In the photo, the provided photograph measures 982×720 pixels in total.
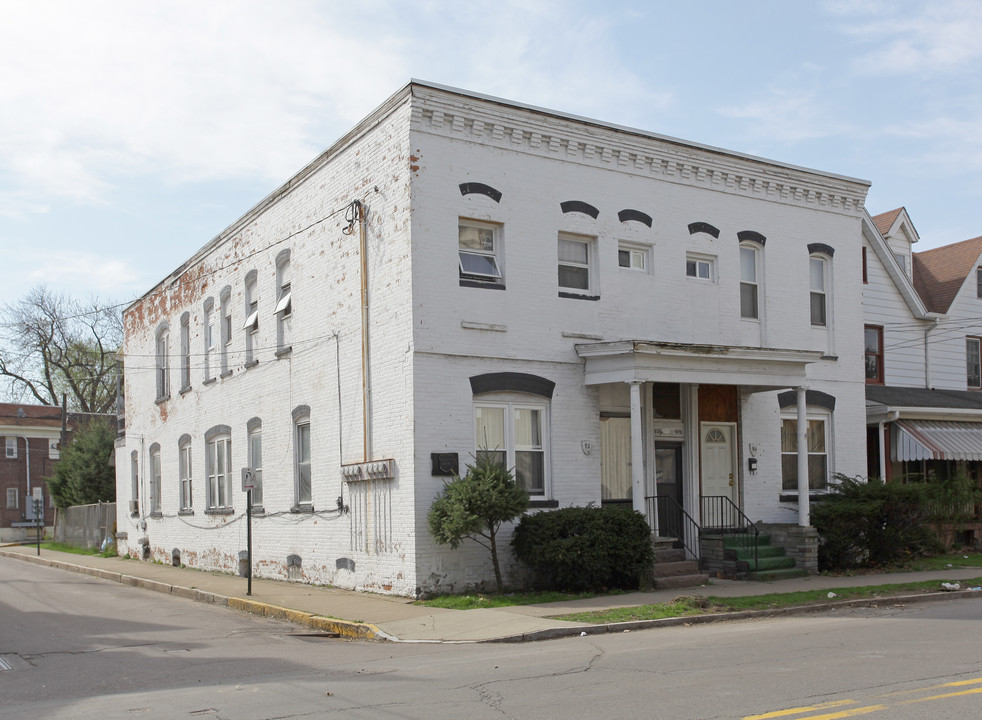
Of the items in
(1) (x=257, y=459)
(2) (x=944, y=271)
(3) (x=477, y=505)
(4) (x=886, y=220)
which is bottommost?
(3) (x=477, y=505)

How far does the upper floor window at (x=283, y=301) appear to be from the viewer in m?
20.7

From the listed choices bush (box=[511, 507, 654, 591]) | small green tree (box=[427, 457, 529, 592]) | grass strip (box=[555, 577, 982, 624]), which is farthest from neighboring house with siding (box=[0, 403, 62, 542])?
grass strip (box=[555, 577, 982, 624])

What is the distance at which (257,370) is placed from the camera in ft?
72.5

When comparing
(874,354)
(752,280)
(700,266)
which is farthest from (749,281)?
(874,354)

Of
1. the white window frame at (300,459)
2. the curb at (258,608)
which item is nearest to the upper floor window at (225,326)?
the white window frame at (300,459)

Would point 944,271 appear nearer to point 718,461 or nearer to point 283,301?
point 718,461

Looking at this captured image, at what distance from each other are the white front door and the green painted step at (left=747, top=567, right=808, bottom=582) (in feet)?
6.53

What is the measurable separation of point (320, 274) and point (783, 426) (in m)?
10.3

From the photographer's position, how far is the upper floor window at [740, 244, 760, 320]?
20.7 metres

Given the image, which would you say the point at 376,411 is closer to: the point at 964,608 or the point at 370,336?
the point at 370,336

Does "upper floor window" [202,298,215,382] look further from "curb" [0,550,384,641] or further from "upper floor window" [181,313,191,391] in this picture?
"curb" [0,550,384,641]

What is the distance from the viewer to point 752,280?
822 inches

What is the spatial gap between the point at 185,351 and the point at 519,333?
13.1m

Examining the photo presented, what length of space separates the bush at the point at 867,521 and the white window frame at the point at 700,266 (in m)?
5.13
